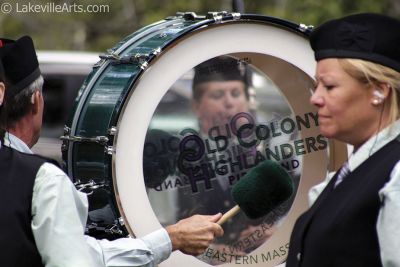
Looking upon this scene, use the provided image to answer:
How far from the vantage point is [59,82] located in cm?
982

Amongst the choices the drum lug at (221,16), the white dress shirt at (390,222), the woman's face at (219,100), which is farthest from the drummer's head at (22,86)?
the woman's face at (219,100)

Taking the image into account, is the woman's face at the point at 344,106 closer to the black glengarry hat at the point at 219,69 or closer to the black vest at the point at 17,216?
the black vest at the point at 17,216

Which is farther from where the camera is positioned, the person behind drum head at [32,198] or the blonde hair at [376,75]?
the person behind drum head at [32,198]

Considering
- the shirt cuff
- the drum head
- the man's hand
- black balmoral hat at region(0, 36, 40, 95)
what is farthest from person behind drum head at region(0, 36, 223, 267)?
the drum head

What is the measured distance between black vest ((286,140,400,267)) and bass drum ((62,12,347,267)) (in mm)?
1116

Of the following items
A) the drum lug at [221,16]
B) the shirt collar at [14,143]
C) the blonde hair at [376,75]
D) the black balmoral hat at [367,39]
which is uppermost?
the drum lug at [221,16]

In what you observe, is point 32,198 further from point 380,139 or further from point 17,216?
point 380,139

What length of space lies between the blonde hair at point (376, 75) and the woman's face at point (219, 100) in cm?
231

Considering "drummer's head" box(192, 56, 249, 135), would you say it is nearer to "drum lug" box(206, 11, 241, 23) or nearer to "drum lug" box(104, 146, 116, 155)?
"drum lug" box(206, 11, 241, 23)

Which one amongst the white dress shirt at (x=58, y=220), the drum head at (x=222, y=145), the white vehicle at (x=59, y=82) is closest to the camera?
the white dress shirt at (x=58, y=220)

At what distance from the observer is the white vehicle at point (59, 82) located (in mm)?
9641

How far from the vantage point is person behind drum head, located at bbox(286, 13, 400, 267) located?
2.74m

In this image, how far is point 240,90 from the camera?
5.56m

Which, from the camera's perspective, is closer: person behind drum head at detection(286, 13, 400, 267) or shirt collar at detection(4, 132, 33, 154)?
person behind drum head at detection(286, 13, 400, 267)
